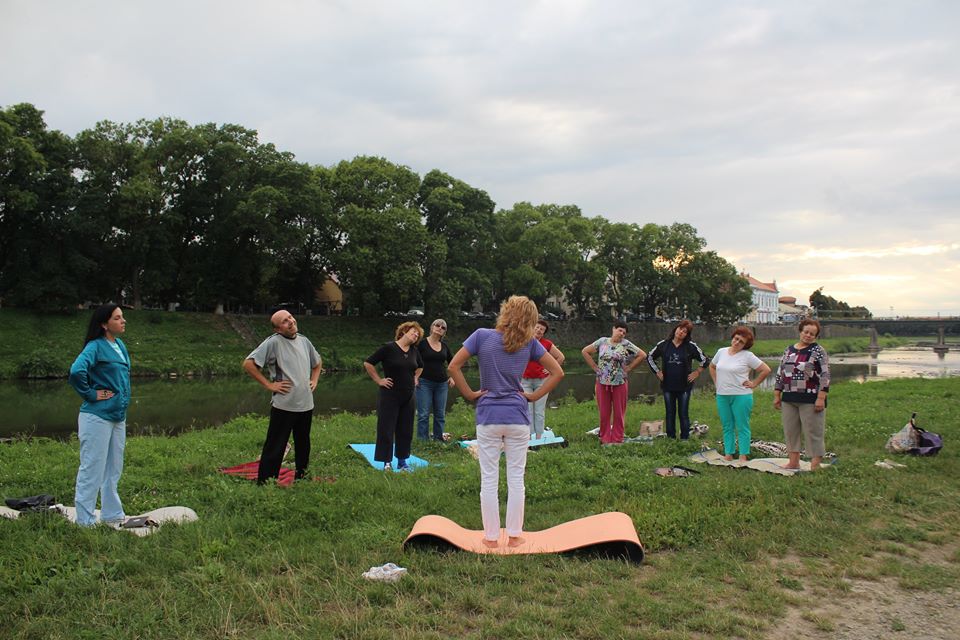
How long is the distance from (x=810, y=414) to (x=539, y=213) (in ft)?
169

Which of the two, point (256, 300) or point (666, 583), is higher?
point (256, 300)

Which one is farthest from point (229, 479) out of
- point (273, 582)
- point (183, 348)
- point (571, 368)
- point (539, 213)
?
point (539, 213)

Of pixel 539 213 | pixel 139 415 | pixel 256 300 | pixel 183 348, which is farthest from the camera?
pixel 539 213

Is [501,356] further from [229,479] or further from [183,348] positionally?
[183,348]

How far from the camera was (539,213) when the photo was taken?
5869 centimetres

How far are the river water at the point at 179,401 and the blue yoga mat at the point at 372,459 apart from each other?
295 inches

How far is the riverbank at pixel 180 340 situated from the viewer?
108 ft

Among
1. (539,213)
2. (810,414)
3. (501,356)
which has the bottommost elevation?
(810,414)

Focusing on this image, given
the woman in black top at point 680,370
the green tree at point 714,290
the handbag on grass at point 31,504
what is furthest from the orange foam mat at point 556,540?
the green tree at point 714,290

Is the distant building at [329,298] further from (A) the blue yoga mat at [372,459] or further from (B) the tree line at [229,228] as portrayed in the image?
(A) the blue yoga mat at [372,459]

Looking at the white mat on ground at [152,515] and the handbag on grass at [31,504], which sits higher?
the handbag on grass at [31,504]

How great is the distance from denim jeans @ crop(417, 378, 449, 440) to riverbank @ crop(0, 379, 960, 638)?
8.03 feet

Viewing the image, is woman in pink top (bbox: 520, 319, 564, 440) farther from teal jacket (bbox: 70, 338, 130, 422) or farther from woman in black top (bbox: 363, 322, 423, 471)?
teal jacket (bbox: 70, 338, 130, 422)

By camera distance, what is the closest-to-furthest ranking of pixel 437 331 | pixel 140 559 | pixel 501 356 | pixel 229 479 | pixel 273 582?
pixel 273 582 → pixel 140 559 → pixel 501 356 → pixel 229 479 → pixel 437 331
